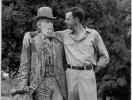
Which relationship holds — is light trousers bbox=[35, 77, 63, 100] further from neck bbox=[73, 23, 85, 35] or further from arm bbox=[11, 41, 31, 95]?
neck bbox=[73, 23, 85, 35]

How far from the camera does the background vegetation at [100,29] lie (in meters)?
19.9

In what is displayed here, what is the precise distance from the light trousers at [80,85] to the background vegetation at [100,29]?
9976 mm

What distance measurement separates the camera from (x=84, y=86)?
7.86 meters

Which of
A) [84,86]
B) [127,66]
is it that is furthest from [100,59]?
[127,66]

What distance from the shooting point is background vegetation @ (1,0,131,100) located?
1991 cm

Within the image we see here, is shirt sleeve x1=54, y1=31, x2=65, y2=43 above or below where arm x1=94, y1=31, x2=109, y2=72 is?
above

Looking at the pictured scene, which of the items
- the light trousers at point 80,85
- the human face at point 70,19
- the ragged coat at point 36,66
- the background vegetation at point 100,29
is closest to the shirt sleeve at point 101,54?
the light trousers at point 80,85

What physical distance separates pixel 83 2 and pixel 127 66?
4.43m

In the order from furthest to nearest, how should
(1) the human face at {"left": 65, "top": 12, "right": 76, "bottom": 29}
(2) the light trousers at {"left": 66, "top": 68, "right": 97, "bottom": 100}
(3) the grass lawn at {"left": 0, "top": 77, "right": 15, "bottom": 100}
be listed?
(3) the grass lawn at {"left": 0, "top": 77, "right": 15, "bottom": 100} < (1) the human face at {"left": 65, "top": 12, "right": 76, "bottom": 29} < (2) the light trousers at {"left": 66, "top": 68, "right": 97, "bottom": 100}

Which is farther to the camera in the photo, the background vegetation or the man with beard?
the background vegetation

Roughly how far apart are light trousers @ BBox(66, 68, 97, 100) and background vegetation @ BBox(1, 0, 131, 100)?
9.98 meters

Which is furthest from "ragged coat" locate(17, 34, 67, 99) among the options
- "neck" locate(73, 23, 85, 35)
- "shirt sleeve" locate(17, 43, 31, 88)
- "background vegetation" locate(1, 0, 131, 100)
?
"background vegetation" locate(1, 0, 131, 100)

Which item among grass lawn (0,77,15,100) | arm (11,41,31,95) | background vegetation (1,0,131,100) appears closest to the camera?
arm (11,41,31,95)

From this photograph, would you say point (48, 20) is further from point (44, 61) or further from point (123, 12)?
point (123, 12)
